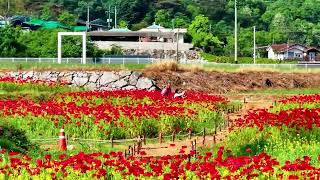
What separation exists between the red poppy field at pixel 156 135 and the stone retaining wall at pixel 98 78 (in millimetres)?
9438

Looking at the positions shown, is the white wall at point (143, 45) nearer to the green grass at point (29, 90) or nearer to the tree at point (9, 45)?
the tree at point (9, 45)

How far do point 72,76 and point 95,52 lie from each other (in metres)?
22.5

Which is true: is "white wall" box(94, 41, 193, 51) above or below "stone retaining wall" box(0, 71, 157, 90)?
above

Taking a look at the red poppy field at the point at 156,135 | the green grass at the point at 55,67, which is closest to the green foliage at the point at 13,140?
the red poppy field at the point at 156,135

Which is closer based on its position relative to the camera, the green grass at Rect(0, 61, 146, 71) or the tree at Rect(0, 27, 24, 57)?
the green grass at Rect(0, 61, 146, 71)

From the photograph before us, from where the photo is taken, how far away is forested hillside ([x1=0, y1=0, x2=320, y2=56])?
8688cm

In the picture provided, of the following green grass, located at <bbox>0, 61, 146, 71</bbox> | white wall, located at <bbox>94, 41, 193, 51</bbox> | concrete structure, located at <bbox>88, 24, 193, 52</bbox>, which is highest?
concrete structure, located at <bbox>88, 24, 193, 52</bbox>

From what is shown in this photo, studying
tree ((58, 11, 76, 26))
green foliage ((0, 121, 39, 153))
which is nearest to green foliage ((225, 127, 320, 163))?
green foliage ((0, 121, 39, 153))

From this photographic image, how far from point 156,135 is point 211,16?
343 feet

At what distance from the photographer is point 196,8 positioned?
121m

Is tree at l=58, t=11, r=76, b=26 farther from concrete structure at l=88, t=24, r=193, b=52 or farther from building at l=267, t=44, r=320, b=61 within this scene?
building at l=267, t=44, r=320, b=61

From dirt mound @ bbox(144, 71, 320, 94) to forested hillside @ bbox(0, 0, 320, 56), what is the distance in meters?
35.8

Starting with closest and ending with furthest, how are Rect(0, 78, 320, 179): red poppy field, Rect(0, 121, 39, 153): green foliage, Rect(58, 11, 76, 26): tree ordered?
Rect(0, 78, 320, 179): red poppy field → Rect(0, 121, 39, 153): green foliage → Rect(58, 11, 76, 26): tree

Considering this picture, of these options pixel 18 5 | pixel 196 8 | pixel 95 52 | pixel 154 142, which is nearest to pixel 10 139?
pixel 154 142
